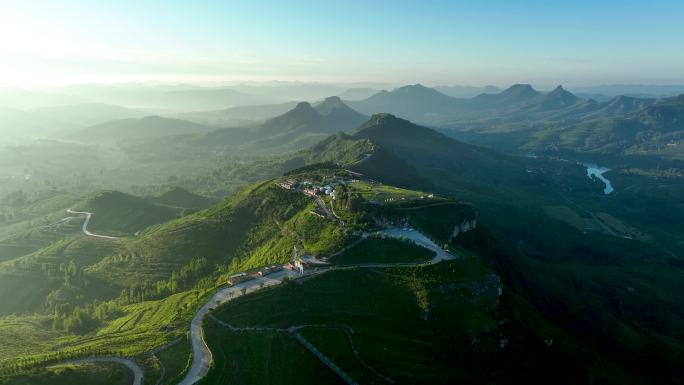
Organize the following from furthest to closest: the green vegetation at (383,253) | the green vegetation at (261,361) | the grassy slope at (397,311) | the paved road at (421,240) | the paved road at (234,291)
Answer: the paved road at (421,240) < the green vegetation at (383,253) < the grassy slope at (397,311) < the paved road at (234,291) < the green vegetation at (261,361)

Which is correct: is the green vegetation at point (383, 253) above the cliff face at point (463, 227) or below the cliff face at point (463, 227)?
above

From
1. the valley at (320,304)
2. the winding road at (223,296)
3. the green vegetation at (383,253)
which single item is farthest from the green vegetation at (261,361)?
the green vegetation at (383,253)

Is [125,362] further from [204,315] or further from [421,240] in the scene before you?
[421,240]

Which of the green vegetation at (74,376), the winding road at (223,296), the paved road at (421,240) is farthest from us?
the paved road at (421,240)

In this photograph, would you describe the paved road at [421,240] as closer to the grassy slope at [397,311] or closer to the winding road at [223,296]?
the winding road at [223,296]

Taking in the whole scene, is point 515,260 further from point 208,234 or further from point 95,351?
point 95,351

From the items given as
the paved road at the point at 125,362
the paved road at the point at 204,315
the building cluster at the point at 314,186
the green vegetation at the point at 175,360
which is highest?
the building cluster at the point at 314,186
